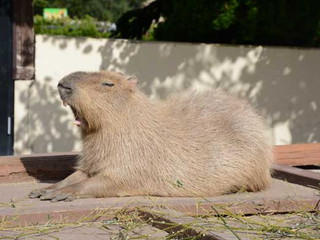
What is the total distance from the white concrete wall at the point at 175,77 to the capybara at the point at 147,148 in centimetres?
446

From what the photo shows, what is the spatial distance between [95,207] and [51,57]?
550cm

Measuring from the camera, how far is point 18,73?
8953 mm

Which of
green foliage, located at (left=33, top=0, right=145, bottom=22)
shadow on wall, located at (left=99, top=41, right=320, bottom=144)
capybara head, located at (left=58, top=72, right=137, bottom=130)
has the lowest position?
capybara head, located at (left=58, top=72, right=137, bottom=130)

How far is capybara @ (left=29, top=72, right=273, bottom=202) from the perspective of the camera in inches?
176

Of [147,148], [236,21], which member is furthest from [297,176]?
[236,21]

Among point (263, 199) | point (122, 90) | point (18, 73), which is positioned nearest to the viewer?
point (263, 199)

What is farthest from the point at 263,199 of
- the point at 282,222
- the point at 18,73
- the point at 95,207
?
the point at 18,73

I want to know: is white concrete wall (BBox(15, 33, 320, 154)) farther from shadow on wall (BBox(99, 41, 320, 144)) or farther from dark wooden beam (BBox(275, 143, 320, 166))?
dark wooden beam (BBox(275, 143, 320, 166))

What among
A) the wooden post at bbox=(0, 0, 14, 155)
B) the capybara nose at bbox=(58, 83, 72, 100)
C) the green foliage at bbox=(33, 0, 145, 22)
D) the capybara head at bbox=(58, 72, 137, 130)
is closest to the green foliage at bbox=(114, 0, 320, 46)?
the wooden post at bbox=(0, 0, 14, 155)

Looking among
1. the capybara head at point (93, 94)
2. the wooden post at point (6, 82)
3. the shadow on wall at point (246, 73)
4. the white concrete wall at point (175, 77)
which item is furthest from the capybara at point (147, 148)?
the shadow on wall at point (246, 73)

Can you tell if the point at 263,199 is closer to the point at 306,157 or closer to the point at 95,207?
the point at 95,207

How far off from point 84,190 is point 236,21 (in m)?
6.60

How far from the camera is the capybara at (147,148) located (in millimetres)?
4480

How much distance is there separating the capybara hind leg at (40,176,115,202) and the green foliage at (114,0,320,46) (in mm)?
6287
